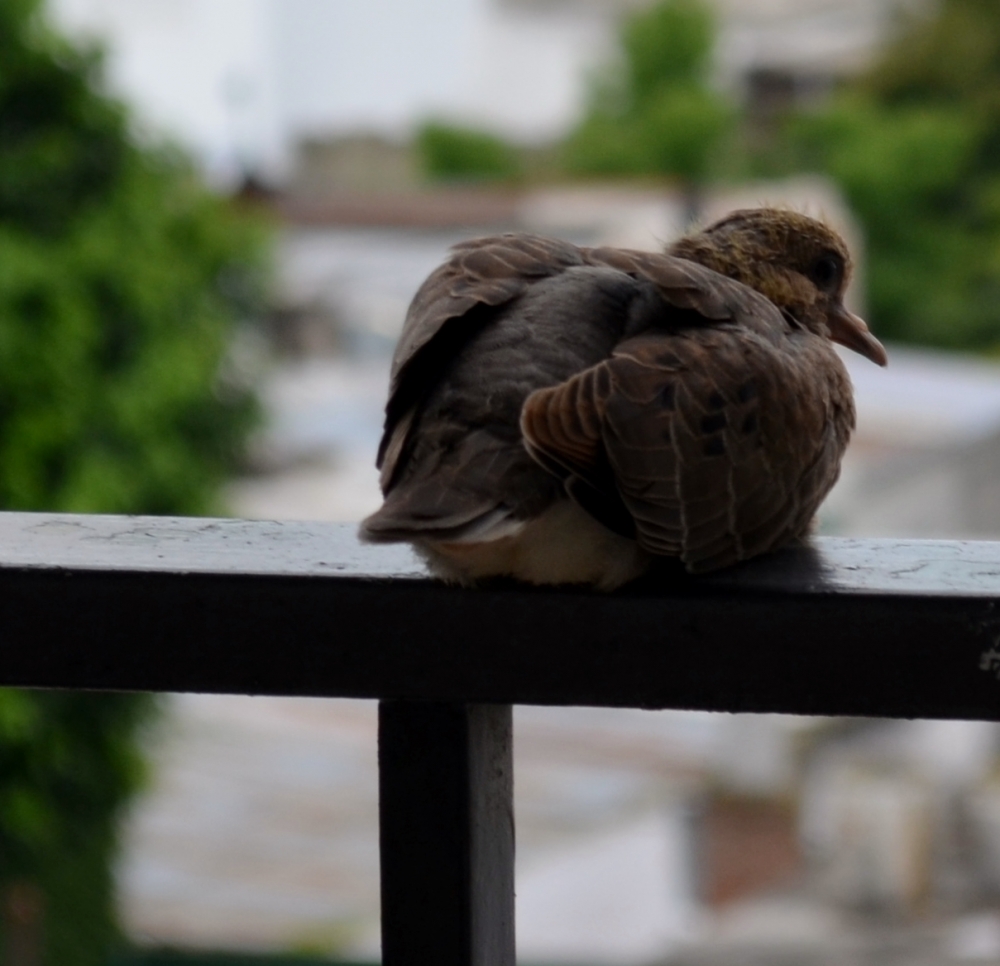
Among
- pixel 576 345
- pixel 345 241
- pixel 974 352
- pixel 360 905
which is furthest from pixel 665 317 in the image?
pixel 974 352

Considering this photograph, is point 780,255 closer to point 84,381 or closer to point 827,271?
point 827,271

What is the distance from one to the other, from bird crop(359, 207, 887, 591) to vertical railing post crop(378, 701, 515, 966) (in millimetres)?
179

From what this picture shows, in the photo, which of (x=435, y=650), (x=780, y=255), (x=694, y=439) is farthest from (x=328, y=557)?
(x=780, y=255)

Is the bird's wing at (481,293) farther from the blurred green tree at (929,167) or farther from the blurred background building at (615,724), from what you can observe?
the blurred green tree at (929,167)

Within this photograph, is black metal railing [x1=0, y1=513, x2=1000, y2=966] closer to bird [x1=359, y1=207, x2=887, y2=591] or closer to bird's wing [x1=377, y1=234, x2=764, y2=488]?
bird [x1=359, y1=207, x2=887, y2=591]

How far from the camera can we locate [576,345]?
6.06 feet

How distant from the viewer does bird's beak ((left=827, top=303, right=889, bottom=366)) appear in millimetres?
2422

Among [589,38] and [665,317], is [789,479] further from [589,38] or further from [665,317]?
[589,38]

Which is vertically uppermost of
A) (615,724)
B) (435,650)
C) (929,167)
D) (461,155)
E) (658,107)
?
(435,650)

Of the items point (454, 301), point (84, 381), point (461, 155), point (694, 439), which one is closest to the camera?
point (694, 439)

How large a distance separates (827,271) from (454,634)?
125cm

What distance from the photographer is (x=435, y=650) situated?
4.19ft

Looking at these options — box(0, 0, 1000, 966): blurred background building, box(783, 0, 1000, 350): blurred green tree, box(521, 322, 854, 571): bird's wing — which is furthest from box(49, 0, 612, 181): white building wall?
box(521, 322, 854, 571): bird's wing

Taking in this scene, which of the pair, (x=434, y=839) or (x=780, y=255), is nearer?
(x=434, y=839)
